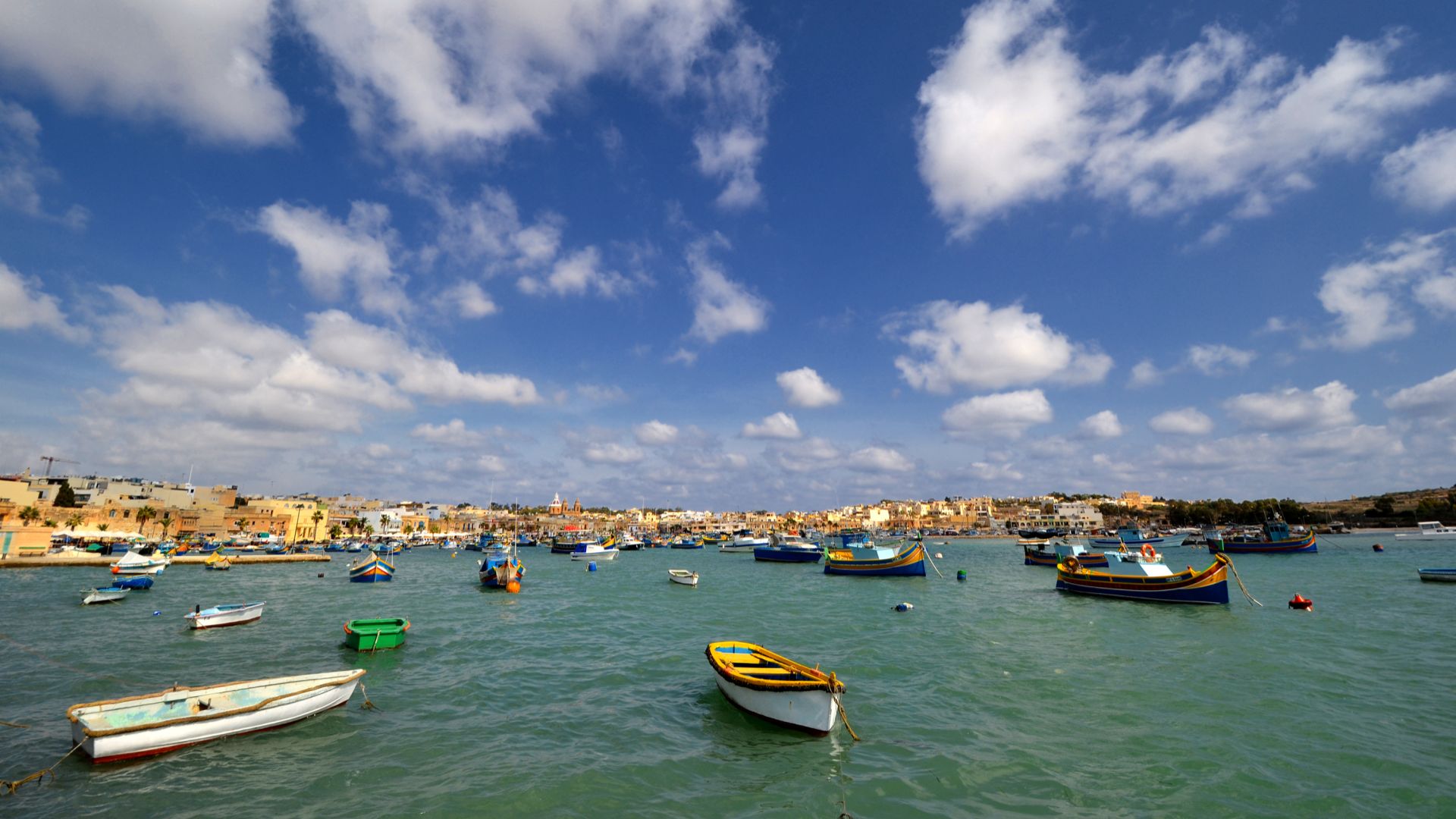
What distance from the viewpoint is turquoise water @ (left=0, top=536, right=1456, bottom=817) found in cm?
1089

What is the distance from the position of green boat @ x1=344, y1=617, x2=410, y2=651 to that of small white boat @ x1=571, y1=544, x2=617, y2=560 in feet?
240

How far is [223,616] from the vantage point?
28.4m

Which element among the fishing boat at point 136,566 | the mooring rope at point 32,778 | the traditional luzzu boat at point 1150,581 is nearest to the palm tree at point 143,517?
the fishing boat at point 136,566

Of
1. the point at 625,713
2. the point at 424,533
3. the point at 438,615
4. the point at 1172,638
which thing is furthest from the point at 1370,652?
the point at 424,533

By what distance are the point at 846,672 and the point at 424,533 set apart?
179552 mm

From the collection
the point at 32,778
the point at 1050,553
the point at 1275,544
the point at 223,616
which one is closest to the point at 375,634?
the point at 32,778

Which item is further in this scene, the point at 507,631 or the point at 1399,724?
the point at 507,631

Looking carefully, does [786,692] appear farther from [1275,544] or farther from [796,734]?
[1275,544]

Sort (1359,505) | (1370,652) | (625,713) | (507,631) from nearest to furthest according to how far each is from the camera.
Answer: (625,713), (1370,652), (507,631), (1359,505)

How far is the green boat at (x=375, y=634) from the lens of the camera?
22.8 m

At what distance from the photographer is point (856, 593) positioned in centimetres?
4462

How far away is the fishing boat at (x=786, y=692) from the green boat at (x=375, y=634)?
48.3 feet

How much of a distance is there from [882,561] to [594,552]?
55689mm

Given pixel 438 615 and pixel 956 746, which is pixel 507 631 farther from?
pixel 956 746
